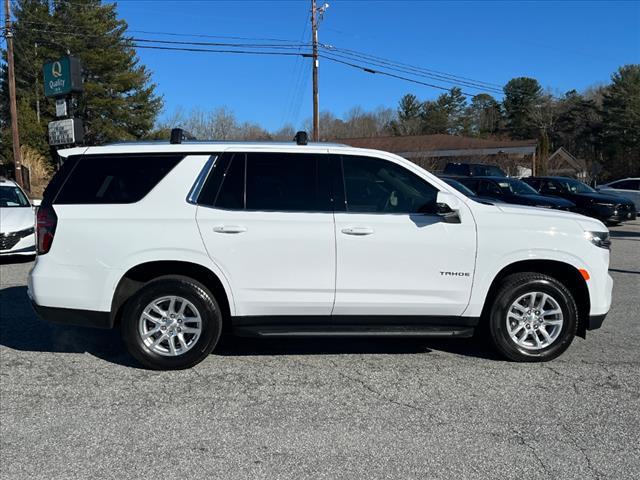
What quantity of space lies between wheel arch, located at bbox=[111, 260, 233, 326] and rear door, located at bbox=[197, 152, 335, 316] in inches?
6.9

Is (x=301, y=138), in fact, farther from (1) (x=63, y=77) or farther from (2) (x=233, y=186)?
(1) (x=63, y=77)

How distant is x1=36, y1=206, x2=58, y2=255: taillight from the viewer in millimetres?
4434

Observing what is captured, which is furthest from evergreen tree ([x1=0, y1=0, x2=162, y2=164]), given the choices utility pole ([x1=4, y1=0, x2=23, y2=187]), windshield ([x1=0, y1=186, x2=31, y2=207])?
windshield ([x1=0, y1=186, x2=31, y2=207])

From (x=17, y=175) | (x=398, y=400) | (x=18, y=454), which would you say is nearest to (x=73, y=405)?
(x=18, y=454)

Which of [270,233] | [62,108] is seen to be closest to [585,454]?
[270,233]

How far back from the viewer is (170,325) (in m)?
4.53

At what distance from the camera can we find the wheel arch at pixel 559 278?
464 centimetres

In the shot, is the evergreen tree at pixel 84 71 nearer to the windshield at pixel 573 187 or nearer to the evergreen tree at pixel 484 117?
the windshield at pixel 573 187

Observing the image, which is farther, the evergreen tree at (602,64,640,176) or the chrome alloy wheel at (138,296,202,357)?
the evergreen tree at (602,64,640,176)

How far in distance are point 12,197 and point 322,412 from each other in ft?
33.5

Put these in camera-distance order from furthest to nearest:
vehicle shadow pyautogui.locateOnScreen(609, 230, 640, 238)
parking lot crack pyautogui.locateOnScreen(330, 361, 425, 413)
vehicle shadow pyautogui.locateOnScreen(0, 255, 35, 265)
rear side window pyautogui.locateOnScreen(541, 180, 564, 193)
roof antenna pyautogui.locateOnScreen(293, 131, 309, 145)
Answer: rear side window pyautogui.locateOnScreen(541, 180, 564, 193)
vehicle shadow pyautogui.locateOnScreen(609, 230, 640, 238)
vehicle shadow pyautogui.locateOnScreen(0, 255, 35, 265)
roof antenna pyautogui.locateOnScreen(293, 131, 309, 145)
parking lot crack pyautogui.locateOnScreen(330, 361, 425, 413)

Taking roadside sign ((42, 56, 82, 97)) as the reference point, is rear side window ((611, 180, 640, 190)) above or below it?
below

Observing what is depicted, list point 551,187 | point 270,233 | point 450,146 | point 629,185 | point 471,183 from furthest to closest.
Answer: point 450,146, point 629,185, point 551,187, point 471,183, point 270,233

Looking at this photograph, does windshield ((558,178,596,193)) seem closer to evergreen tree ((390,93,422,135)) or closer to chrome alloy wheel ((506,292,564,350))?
chrome alloy wheel ((506,292,564,350))
